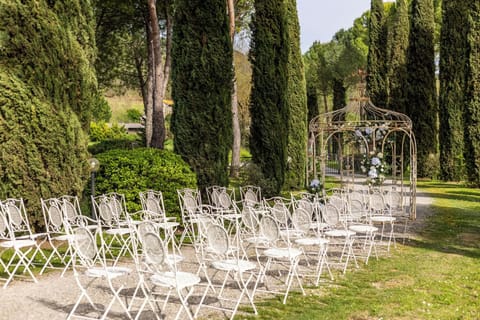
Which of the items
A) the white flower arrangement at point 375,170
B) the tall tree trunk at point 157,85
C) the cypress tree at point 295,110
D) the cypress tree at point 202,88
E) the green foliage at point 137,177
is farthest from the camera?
the cypress tree at point 295,110

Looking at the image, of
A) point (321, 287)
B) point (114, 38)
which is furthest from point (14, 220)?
point (114, 38)

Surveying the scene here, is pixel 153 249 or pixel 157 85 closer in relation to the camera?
pixel 153 249

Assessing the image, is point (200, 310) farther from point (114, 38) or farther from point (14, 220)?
point (114, 38)

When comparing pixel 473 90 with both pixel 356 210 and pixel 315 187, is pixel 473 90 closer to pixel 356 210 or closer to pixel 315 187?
pixel 315 187

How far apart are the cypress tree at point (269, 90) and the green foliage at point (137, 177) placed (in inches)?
185

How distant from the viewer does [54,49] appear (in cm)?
853

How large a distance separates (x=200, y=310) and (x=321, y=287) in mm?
1734

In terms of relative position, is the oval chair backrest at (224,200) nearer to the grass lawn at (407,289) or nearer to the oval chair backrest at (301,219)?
A: the oval chair backrest at (301,219)

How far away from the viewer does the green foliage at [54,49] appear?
26.7 feet

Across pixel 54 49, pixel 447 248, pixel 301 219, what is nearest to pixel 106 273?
pixel 301 219

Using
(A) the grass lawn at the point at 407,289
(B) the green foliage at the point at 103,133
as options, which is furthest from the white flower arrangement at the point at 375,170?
(B) the green foliage at the point at 103,133

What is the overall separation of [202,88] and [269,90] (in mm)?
3433

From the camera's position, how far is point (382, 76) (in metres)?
26.3

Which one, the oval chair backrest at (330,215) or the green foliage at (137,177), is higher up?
the green foliage at (137,177)
